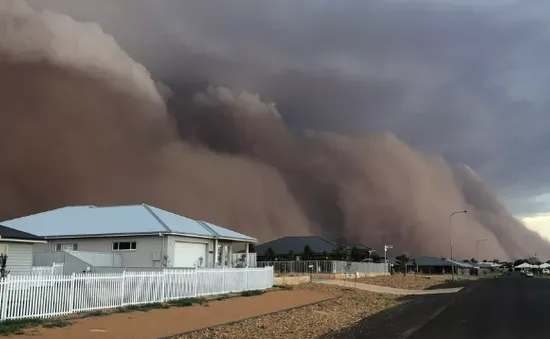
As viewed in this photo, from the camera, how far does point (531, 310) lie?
85.1 ft

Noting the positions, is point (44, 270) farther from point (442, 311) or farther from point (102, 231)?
point (442, 311)

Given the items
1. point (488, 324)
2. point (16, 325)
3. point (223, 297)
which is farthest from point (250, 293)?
point (16, 325)

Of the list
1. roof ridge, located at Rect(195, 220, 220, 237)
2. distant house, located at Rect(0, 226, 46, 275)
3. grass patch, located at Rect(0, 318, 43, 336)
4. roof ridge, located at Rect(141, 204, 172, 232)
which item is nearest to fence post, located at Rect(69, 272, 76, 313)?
grass patch, located at Rect(0, 318, 43, 336)

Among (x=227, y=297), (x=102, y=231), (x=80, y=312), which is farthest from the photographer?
(x=102, y=231)

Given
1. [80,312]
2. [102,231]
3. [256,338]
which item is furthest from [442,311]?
[102,231]

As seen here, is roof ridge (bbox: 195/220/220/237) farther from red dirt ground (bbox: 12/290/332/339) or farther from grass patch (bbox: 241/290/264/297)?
red dirt ground (bbox: 12/290/332/339)

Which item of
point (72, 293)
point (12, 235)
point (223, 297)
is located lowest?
point (223, 297)

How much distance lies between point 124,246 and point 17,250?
11.8m

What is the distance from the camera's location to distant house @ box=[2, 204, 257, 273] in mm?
34469

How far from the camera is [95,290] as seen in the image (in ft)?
A: 60.5

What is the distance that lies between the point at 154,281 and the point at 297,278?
22.0 meters

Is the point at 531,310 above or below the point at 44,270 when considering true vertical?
below

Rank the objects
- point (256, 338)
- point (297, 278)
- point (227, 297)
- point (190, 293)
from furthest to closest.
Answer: point (297, 278) < point (227, 297) < point (190, 293) < point (256, 338)

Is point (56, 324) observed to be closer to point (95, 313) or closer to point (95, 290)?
point (95, 313)
